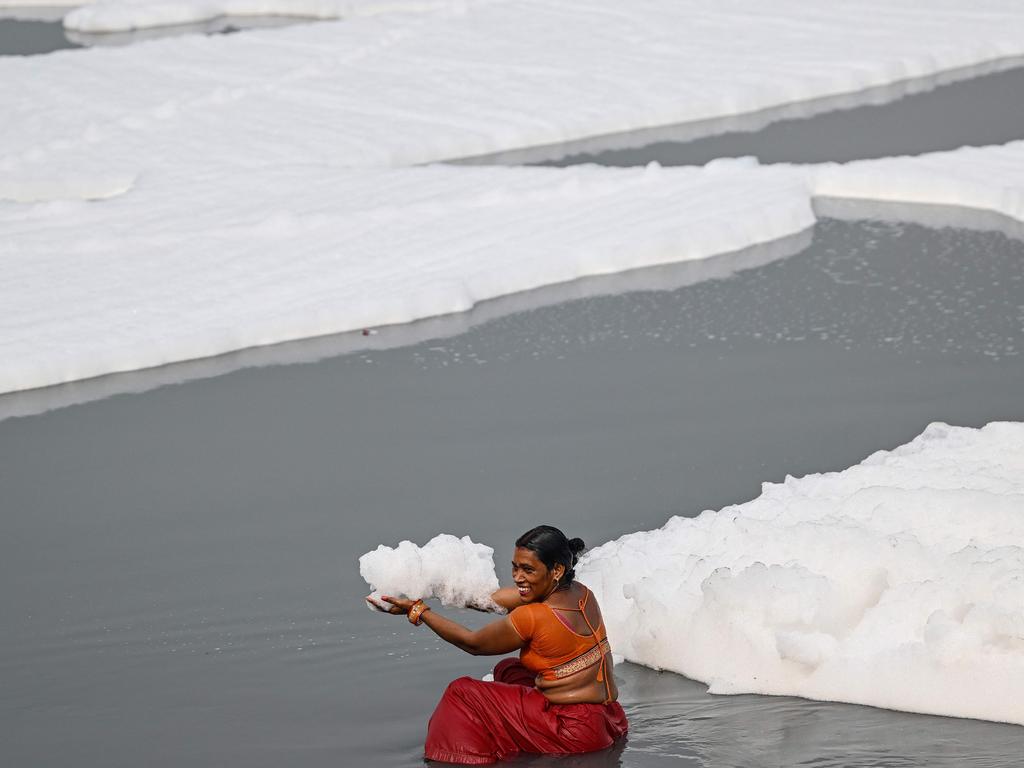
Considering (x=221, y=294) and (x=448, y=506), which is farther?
(x=221, y=294)

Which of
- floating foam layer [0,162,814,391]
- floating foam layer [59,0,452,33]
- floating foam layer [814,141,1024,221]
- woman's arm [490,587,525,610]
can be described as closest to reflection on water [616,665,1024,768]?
woman's arm [490,587,525,610]

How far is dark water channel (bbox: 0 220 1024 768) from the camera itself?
13.0 ft

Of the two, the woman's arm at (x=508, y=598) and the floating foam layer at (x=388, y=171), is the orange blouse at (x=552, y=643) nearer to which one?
the woman's arm at (x=508, y=598)

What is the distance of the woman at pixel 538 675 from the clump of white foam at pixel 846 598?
0.65 metres

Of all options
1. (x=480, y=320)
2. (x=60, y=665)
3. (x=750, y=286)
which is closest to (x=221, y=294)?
(x=480, y=320)

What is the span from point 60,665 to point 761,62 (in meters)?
8.28

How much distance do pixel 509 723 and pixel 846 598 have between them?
115cm

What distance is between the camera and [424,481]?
221 inches

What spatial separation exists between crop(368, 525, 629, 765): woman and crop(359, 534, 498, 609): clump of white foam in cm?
14

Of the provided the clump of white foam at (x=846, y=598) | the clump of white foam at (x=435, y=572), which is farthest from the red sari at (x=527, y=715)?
the clump of white foam at (x=846, y=598)

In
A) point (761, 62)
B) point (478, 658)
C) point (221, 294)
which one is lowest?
point (478, 658)

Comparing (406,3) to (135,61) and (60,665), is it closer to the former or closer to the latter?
(135,61)

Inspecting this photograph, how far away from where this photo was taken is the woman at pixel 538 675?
345 centimetres

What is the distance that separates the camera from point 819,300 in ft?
24.3
